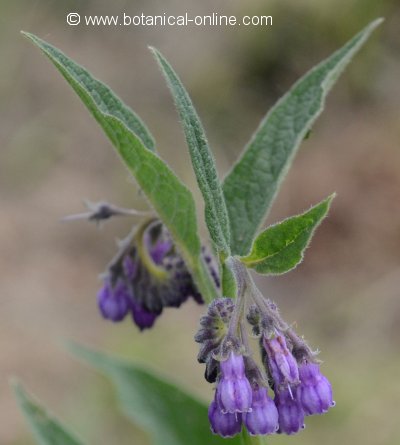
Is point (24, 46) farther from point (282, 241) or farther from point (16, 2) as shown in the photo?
point (282, 241)

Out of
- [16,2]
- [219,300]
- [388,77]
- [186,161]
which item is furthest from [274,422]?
[16,2]

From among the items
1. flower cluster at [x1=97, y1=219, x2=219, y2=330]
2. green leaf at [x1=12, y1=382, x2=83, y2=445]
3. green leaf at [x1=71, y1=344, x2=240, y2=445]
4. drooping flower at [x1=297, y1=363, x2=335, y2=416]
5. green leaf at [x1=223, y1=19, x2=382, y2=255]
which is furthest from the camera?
green leaf at [x1=71, y1=344, x2=240, y2=445]

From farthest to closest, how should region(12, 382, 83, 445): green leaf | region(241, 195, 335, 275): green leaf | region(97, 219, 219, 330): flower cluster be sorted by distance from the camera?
region(12, 382, 83, 445): green leaf, region(97, 219, 219, 330): flower cluster, region(241, 195, 335, 275): green leaf

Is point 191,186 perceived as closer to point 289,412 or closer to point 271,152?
point 271,152

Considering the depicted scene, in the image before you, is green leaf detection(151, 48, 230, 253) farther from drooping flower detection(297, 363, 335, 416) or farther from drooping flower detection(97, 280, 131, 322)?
drooping flower detection(97, 280, 131, 322)

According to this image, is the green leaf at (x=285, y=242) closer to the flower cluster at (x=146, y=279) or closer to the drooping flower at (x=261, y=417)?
the drooping flower at (x=261, y=417)
